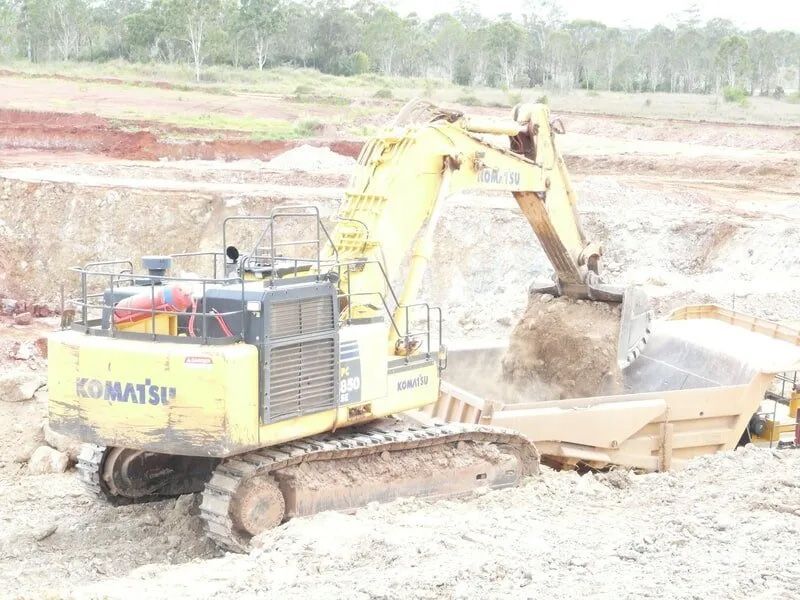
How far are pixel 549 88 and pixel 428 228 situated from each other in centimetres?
6311

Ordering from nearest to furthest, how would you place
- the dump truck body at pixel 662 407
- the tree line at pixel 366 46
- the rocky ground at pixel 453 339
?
1. the rocky ground at pixel 453 339
2. the dump truck body at pixel 662 407
3. the tree line at pixel 366 46

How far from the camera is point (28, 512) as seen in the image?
10414mm

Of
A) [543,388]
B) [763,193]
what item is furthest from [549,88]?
[543,388]

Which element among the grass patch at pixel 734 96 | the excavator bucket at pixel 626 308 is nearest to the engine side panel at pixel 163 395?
the excavator bucket at pixel 626 308

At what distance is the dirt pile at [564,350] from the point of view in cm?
1201

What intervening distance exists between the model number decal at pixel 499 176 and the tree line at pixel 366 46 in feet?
157

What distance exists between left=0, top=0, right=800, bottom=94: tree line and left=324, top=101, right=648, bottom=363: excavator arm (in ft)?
156

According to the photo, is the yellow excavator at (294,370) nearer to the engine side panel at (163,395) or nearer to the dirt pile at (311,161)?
the engine side panel at (163,395)

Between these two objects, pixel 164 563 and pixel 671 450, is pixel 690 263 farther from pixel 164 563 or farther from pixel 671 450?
pixel 164 563

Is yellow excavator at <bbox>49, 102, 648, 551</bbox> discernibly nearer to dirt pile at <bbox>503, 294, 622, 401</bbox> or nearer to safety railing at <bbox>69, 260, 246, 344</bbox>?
safety railing at <bbox>69, 260, 246, 344</bbox>

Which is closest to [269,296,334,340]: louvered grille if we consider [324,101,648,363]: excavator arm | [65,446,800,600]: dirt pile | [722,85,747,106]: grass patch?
[324,101,648,363]: excavator arm

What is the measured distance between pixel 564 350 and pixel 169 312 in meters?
5.33

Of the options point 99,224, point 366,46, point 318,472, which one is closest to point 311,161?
point 99,224

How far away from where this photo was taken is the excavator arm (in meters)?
9.44
